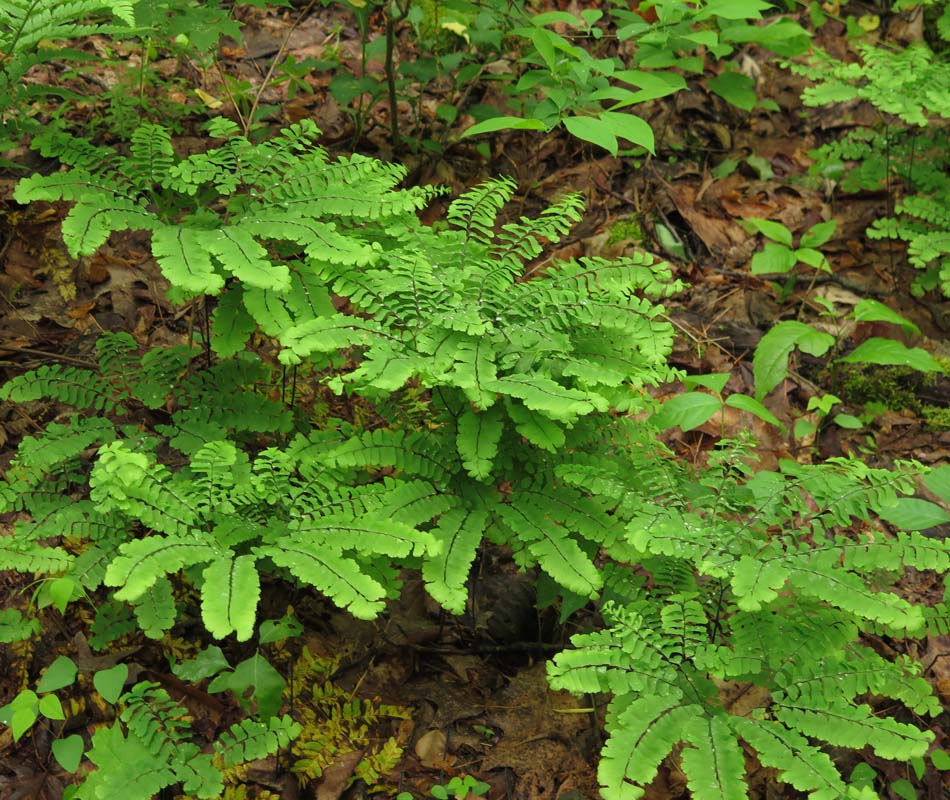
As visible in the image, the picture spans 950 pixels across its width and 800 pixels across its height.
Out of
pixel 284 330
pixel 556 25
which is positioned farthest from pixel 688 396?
pixel 556 25

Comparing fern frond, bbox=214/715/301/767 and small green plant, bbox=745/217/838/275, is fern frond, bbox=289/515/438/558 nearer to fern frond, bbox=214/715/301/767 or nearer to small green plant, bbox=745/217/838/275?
fern frond, bbox=214/715/301/767

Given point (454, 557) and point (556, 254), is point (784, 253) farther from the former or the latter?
point (454, 557)

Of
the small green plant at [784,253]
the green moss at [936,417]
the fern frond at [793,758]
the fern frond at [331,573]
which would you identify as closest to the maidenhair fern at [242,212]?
the fern frond at [331,573]

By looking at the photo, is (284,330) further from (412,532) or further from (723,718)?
(723,718)

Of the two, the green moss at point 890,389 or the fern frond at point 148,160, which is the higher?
the fern frond at point 148,160

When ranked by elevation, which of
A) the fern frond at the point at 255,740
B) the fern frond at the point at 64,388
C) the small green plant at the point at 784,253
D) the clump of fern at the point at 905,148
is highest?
the clump of fern at the point at 905,148

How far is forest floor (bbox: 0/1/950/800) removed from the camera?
3568 mm

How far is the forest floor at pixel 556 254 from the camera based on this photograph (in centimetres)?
357

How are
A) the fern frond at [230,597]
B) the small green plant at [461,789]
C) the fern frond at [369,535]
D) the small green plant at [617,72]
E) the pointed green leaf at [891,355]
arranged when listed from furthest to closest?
the pointed green leaf at [891,355] → the small green plant at [617,72] → the small green plant at [461,789] → the fern frond at [369,535] → the fern frond at [230,597]

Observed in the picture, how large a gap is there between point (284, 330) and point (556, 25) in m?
4.29

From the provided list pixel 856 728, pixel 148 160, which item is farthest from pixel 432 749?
pixel 148 160

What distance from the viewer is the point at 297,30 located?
6633mm

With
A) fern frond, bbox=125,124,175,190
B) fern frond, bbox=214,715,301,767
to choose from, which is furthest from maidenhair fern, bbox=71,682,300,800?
fern frond, bbox=125,124,175,190

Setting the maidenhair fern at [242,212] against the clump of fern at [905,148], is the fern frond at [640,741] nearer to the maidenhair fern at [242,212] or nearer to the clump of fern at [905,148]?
the maidenhair fern at [242,212]
